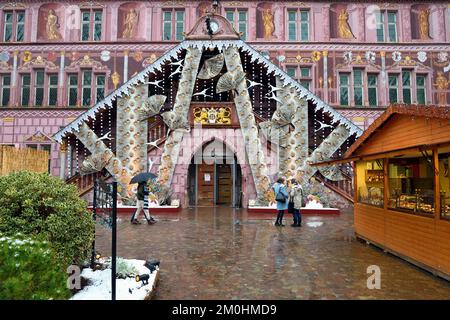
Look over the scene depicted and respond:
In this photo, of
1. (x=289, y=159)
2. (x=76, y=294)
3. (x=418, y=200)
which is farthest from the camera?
(x=289, y=159)

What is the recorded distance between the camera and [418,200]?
798 cm

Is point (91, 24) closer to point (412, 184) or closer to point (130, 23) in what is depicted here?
point (130, 23)

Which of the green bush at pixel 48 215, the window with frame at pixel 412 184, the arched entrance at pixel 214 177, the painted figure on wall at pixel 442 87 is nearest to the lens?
the green bush at pixel 48 215

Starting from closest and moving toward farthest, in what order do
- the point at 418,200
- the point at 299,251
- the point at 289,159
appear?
the point at 418,200 < the point at 299,251 < the point at 289,159

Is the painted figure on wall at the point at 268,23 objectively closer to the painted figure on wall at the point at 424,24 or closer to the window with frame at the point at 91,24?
the painted figure on wall at the point at 424,24

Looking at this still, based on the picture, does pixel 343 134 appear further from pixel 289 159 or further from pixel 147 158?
pixel 147 158

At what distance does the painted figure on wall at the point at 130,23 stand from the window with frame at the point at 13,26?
6.65 metres

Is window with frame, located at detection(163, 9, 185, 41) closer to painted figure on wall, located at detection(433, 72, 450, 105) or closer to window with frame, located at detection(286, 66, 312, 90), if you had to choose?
window with frame, located at detection(286, 66, 312, 90)

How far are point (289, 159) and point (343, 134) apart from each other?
320 centimetres

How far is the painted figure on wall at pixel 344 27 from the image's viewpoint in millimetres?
23312

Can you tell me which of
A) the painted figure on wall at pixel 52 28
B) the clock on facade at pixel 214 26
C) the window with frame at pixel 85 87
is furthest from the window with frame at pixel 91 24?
the clock on facade at pixel 214 26

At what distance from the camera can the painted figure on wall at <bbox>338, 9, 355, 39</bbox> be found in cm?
2331
